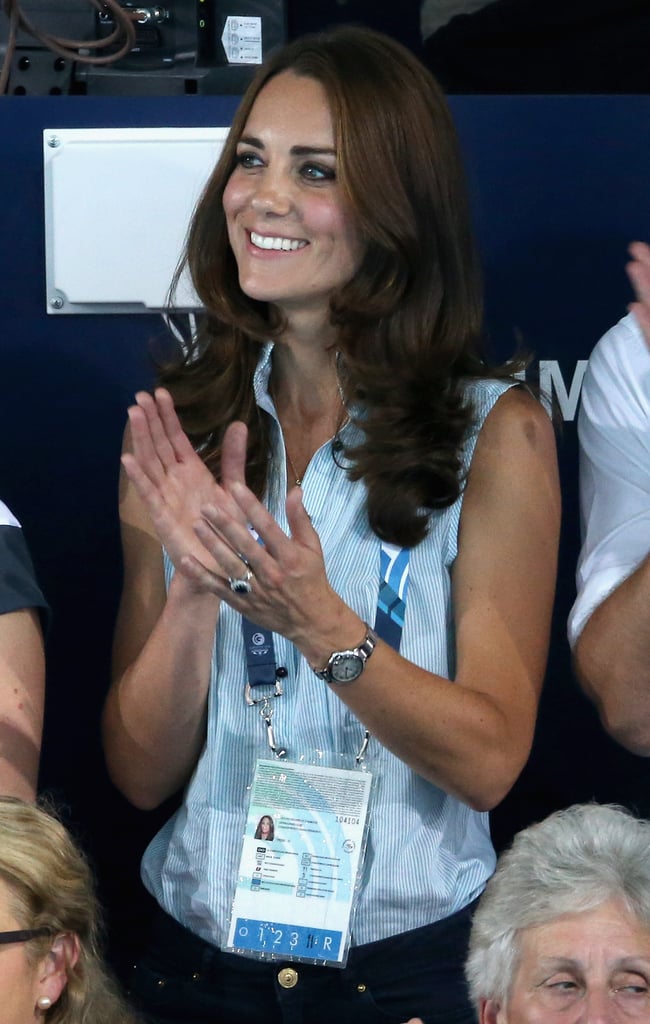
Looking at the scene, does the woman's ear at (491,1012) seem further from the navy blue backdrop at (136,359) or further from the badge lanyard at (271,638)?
the navy blue backdrop at (136,359)

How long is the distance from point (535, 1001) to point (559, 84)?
6.58 ft

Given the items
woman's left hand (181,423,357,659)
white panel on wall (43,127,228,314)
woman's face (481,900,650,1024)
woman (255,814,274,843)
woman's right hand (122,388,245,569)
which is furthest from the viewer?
white panel on wall (43,127,228,314)

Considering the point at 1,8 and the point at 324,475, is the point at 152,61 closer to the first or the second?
the point at 1,8

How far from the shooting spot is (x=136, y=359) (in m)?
2.61

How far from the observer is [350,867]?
1.97 metres

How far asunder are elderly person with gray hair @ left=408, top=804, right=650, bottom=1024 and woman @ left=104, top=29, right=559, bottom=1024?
0.82ft

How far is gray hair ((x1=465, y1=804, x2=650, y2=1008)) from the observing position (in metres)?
1.68

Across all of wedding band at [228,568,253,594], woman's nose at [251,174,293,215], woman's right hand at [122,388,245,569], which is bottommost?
wedding band at [228,568,253,594]

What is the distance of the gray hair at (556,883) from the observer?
1.68 metres

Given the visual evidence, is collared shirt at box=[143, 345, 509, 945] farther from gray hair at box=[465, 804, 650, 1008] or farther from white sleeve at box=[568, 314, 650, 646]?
gray hair at box=[465, 804, 650, 1008]

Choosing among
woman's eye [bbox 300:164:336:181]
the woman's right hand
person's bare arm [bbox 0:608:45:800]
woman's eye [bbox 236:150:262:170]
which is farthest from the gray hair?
woman's eye [bbox 236:150:262:170]

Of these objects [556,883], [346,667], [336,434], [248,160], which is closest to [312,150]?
[248,160]

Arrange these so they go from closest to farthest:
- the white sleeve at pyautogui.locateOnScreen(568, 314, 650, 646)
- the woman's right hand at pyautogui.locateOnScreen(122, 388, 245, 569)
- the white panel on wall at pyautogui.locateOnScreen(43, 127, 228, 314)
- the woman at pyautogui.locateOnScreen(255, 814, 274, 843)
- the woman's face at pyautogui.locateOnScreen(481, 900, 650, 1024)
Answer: the woman's face at pyautogui.locateOnScreen(481, 900, 650, 1024) < the woman's right hand at pyautogui.locateOnScreen(122, 388, 245, 569) < the woman at pyautogui.locateOnScreen(255, 814, 274, 843) < the white sleeve at pyautogui.locateOnScreen(568, 314, 650, 646) < the white panel on wall at pyautogui.locateOnScreen(43, 127, 228, 314)

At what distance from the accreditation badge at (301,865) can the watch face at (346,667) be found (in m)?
0.22
